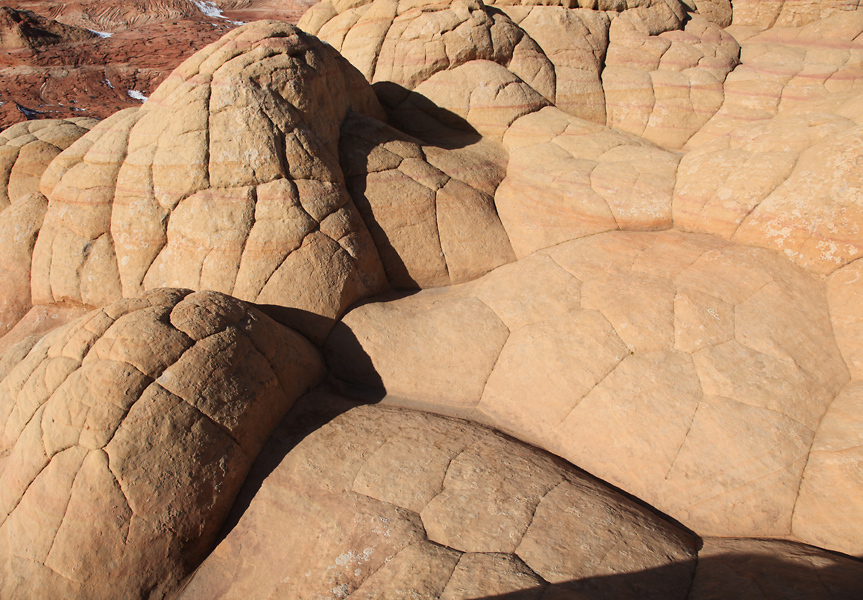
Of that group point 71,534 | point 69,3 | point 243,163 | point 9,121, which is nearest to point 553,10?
point 243,163

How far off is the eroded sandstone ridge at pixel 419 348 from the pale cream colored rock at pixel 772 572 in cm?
2

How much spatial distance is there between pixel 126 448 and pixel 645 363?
2.89 meters

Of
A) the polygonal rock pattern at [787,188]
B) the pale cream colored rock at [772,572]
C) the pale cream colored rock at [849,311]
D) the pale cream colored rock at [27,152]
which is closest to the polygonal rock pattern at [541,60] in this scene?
the polygonal rock pattern at [787,188]

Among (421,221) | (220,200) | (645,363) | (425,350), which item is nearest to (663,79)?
(421,221)

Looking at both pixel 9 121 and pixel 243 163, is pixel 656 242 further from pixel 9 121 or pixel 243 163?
pixel 9 121

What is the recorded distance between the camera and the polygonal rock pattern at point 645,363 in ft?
9.12

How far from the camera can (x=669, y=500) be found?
9.12ft

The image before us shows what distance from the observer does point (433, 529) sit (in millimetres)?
2428

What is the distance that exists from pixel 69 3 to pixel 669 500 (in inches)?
704

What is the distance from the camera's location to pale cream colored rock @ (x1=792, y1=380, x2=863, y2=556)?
2.52m

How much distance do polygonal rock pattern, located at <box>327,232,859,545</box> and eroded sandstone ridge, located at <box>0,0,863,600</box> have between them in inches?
0.7

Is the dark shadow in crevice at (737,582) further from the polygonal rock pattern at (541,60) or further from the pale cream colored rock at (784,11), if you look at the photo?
the pale cream colored rock at (784,11)

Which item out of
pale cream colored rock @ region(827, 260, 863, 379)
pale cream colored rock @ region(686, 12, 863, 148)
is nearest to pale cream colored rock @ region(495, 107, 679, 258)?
pale cream colored rock @ region(827, 260, 863, 379)

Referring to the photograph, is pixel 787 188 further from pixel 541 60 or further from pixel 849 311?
pixel 541 60
